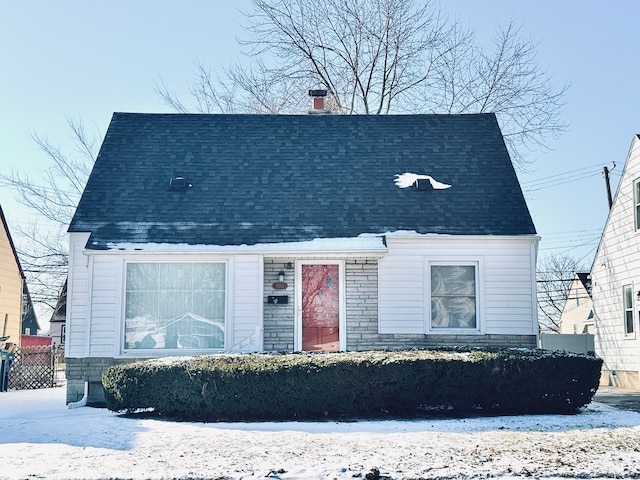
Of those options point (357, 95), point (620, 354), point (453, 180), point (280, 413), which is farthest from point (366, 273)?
point (357, 95)

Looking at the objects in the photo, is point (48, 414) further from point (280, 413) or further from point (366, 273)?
point (366, 273)

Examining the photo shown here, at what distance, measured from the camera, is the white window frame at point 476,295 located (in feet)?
49.4

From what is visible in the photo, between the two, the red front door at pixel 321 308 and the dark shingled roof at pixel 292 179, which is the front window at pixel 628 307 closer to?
the dark shingled roof at pixel 292 179

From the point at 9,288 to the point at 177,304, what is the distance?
13.1 m

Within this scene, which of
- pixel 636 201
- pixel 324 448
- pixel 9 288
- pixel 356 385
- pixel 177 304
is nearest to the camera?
pixel 324 448

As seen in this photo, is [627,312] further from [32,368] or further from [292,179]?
[32,368]

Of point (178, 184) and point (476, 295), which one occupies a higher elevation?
point (178, 184)

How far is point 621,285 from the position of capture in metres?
21.1

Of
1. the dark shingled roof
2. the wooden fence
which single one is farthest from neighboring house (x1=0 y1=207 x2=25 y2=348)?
the dark shingled roof

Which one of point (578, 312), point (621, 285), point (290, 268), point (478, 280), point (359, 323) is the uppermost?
point (578, 312)

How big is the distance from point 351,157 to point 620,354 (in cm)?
966

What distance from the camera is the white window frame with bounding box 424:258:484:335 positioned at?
15.0 m

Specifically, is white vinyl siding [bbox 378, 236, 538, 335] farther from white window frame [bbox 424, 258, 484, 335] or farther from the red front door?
the red front door

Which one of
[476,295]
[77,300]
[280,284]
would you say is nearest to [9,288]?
[77,300]
